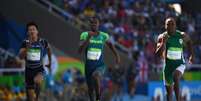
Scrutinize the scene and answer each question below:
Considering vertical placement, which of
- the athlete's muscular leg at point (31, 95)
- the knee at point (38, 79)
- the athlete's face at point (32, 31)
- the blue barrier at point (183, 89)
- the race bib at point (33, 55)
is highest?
the athlete's face at point (32, 31)

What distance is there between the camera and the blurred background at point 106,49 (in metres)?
25.4

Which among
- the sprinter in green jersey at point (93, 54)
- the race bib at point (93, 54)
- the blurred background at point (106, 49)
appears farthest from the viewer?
the blurred background at point (106, 49)

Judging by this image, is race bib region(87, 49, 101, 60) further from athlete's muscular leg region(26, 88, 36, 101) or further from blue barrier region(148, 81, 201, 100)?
blue barrier region(148, 81, 201, 100)

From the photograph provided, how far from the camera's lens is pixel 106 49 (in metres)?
30.0

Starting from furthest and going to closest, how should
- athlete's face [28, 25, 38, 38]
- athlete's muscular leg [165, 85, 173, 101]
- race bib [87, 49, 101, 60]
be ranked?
race bib [87, 49, 101, 60]
athlete's face [28, 25, 38, 38]
athlete's muscular leg [165, 85, 173, 101]

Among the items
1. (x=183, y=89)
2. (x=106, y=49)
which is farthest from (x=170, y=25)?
(x=106, y=49)

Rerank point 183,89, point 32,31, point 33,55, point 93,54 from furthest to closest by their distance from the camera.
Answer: point 183,89
point 93,54
point 33,55
point 32,31

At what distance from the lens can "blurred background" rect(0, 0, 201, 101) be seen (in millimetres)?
25391

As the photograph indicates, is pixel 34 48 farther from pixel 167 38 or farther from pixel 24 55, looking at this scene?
pixel 167 38

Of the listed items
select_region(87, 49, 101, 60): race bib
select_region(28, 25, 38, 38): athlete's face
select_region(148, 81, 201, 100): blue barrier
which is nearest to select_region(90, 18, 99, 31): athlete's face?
select_region(87, 49, 101, 60): race bib

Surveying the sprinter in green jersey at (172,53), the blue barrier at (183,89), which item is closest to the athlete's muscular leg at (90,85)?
the sprinter in green jersey at (172,53)

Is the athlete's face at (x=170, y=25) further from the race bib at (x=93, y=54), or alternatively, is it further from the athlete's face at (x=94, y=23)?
the race bib at (x=93, y=54)

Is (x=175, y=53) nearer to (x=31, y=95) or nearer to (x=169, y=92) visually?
(x=169, y=92)

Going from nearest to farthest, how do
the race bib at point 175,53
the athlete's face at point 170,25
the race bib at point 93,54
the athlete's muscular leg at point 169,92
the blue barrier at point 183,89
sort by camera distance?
the athlete's face at point 170,25, the athlete's muscular leg at point 169,92, the race bib at point 175,53, the race bib at point 93,54, the blue barrier at point 183,89
